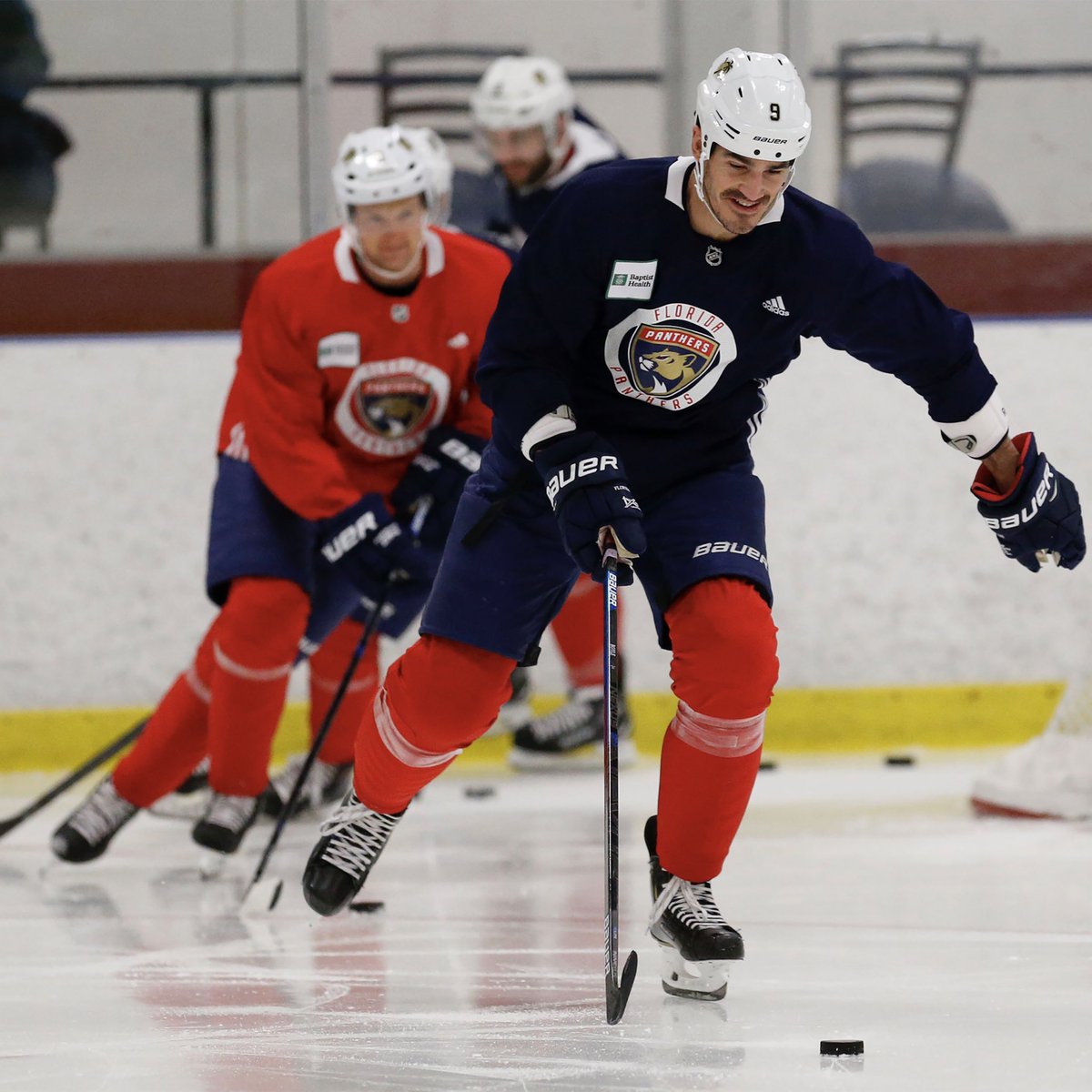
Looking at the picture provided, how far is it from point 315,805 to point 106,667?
836 millimetres

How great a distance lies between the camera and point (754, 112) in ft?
6.95

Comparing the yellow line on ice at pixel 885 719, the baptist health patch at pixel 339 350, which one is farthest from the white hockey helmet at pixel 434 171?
the yellow line on ice at pixel 885 719

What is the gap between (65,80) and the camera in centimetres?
475

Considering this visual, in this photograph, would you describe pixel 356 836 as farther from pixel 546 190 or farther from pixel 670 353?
pixel 546 190

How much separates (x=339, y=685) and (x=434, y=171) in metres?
1.03

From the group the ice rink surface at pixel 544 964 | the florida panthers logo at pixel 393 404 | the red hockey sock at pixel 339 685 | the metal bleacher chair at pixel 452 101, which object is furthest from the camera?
the metal bleacher chair at pixel 452 101

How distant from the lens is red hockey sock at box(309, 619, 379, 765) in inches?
144

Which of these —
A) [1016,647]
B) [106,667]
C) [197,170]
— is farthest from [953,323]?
[197,170]

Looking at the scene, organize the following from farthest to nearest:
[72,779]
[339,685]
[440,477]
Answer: [339,685]
[72,779]
[440,477]

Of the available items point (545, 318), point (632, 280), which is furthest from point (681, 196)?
point (545, 318)

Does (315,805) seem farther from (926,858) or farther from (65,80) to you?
(65,80)

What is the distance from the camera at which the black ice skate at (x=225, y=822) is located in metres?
3.14

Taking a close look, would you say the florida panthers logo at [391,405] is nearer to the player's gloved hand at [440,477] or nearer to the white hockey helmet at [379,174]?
the player's gloved hand at [440,477]

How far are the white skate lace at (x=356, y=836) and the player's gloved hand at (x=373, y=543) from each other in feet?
2.46
